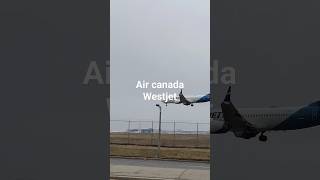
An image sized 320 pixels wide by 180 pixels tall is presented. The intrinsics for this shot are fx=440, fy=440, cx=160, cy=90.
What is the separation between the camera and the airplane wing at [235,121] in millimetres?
8977

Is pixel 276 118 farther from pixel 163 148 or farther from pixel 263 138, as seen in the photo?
pixel 163 148

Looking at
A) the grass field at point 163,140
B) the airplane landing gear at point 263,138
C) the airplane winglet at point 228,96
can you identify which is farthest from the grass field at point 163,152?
the airplane winglet at point 228,96

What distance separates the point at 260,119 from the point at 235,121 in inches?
22.5

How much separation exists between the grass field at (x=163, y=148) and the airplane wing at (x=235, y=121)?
315cm

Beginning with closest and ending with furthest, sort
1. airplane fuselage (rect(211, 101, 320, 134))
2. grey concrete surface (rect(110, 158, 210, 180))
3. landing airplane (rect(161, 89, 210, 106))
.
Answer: airplane fuselage (rect(211, 101, 320, 134)), landing airplane (rect(161, 89, 210, 106)), grey concrete surface (rect(110, 158, 210, 180))

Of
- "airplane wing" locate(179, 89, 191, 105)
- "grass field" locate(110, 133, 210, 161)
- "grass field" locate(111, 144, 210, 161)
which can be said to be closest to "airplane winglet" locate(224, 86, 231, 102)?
"airplane wing" locate(179, 89, 191, 105)

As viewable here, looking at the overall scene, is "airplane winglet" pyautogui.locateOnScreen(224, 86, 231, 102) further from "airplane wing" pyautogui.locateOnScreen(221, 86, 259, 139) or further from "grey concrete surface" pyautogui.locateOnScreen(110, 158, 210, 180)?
"grey concrete surface" pyautogui.locateOnScreen(110, 158, 210, 180)

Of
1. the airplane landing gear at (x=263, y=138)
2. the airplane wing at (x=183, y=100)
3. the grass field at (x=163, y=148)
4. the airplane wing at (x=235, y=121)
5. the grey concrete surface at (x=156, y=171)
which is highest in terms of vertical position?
the airplane wing at (x=183, y=100)

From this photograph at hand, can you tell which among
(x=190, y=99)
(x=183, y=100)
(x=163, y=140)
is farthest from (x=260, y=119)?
(x=163, y=140)

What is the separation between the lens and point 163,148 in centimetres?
1538

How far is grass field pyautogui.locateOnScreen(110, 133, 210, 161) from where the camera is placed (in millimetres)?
12714

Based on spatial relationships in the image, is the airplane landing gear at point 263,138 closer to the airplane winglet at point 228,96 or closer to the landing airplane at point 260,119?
the landing airplane at point 260,119
